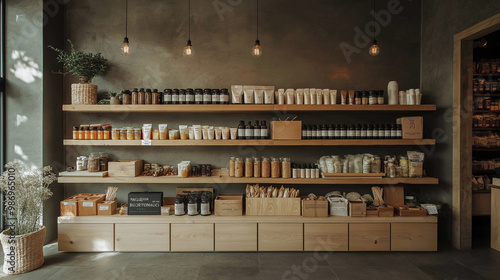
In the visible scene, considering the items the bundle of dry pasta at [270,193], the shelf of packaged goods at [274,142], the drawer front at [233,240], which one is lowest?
the drawer front at [233,240]

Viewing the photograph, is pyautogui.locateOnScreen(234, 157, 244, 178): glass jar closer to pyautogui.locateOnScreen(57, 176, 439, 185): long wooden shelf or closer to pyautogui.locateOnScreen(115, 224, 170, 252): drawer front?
pyautogui.locateOnScreen(57, 176, 439, 185): long wooden shelf

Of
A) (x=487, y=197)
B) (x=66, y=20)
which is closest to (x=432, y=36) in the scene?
(x=487, y=197)

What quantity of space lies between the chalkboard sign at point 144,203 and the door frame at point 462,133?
13.0 ft

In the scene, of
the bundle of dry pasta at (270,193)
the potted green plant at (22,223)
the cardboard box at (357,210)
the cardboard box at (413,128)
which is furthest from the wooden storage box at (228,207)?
the cardboard box at (413,128)

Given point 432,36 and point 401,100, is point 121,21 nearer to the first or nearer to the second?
point 401,100

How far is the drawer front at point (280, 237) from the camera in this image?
359 cm

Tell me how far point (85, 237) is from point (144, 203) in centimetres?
84

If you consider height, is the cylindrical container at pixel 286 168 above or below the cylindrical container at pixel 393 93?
below

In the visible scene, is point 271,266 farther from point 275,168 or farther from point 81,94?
point 81,94

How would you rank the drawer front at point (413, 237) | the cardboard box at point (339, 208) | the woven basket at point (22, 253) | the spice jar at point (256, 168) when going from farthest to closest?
the spice jar at point (256, 168) → the cardboard box at point (339, 208) → the drawer front at point (413, 237) → the woven basket at point (22, 253)

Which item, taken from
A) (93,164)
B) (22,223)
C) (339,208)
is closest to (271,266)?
→ (339,208)

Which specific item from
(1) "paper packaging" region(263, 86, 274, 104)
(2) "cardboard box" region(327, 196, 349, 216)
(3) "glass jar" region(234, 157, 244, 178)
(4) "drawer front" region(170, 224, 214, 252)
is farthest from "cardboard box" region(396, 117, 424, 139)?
(4) "drawer front" region(170, 224, 214, 252)

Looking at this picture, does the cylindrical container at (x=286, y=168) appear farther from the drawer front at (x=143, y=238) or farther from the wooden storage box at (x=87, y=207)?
the wooden storage box at (x=87, y=207)

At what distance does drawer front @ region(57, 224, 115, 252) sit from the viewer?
3.59 metres
